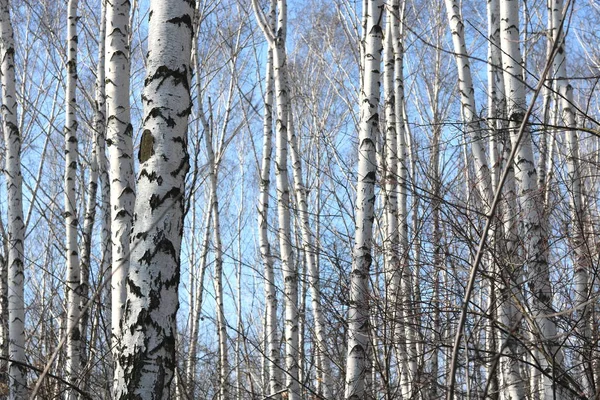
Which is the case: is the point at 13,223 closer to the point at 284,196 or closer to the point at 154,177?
the point at 284,196

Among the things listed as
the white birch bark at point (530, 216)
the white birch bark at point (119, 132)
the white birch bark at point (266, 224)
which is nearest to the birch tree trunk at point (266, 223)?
the white birch bark at point (266, 224)

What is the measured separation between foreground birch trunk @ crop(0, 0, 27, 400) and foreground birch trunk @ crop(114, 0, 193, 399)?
3.25 meters

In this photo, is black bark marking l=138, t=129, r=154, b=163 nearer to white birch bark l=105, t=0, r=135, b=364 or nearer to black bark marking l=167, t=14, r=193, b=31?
black bark marking l=167, t=14, r=193, b=31

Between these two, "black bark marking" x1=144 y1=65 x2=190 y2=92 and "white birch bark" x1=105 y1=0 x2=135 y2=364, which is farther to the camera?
"white birch bark" x1=105 y1=0 x2=135 y2=364

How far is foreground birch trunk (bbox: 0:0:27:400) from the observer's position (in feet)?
17.6

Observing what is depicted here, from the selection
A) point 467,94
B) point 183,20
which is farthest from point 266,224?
point 183,20

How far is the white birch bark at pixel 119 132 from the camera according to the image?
12.9 feet

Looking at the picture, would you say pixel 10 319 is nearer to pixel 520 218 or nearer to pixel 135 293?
pixel 135 293

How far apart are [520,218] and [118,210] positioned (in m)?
2.41

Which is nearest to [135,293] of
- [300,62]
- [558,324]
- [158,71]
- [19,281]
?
[158,71]

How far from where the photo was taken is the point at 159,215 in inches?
102

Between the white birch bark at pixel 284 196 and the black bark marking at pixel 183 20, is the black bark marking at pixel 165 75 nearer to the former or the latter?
the black bark marking at pixel 183 20

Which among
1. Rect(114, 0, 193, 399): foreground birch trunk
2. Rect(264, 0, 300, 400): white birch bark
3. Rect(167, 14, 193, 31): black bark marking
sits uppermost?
Rect(264, 0, 300, 400): white birch bark

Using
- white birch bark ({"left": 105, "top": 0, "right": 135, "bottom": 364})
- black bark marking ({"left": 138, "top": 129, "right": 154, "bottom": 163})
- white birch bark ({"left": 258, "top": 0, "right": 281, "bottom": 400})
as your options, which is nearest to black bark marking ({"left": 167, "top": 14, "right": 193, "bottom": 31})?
black bark marking ({"left": 138, "top": 129, "right": 154, "bottom": 163})
